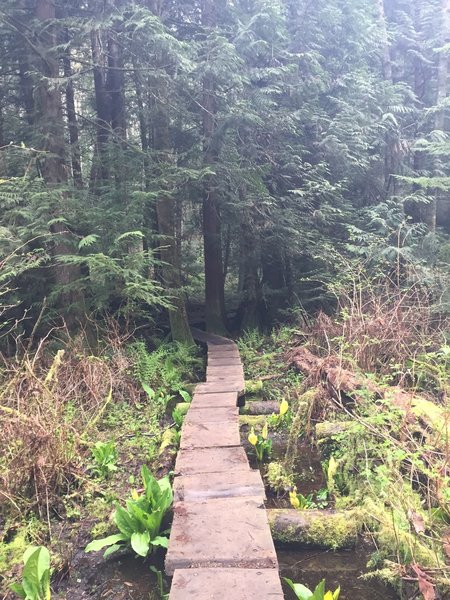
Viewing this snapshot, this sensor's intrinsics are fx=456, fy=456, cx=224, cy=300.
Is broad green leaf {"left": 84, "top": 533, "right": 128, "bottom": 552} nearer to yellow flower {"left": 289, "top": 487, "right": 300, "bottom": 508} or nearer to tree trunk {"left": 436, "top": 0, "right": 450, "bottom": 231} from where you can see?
yellow flower {"left": 289, "top": 487, "right": 300, "bottom": 508}

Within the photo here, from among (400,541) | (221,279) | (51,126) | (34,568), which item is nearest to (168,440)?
(34,568)

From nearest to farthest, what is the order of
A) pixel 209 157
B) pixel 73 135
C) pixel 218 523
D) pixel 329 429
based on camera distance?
pixel 218 523, pixel 329 429, pixel 209 157, pixel 73 135

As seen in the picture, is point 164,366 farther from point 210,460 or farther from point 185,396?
point 210,460

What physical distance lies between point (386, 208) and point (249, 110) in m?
4.27

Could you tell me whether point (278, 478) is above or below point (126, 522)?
below

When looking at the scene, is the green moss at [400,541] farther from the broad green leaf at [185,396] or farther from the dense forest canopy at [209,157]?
the dense forest canopy at [209,157]

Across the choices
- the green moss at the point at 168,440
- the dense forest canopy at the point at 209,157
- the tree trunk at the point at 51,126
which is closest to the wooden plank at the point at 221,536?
the green moss at the point at 168,440

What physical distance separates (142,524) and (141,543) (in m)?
0.18

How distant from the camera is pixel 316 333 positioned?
29.8 ft

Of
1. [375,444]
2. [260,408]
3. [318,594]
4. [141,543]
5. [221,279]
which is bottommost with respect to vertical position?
[260,408]

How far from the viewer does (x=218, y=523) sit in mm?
3668

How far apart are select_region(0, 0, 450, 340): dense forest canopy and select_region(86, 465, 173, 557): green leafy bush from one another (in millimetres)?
4151

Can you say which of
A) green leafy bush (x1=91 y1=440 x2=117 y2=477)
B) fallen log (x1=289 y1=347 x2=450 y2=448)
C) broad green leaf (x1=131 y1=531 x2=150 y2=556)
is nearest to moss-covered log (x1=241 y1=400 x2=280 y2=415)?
fallen log (x1=289 y1=347 x2=450 y2=448)

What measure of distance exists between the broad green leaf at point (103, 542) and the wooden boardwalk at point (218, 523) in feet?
1.91
